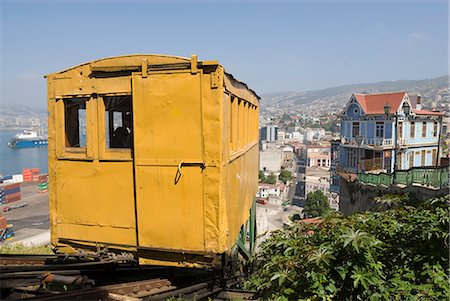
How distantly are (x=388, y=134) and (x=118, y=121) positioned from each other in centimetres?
2721

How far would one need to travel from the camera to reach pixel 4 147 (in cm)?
19012

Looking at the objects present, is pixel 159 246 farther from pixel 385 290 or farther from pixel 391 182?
pixel 391 182

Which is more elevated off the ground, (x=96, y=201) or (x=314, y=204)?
(x=96, y=201)

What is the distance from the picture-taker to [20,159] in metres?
154

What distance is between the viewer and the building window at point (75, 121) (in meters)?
5.23

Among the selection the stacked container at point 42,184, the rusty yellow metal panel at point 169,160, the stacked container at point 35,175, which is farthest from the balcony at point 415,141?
the stacked container at point 35,175

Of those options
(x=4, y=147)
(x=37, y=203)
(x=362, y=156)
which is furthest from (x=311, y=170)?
(x=4, y=147)

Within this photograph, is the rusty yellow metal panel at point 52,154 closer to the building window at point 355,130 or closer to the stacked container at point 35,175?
the building window at point 355,130

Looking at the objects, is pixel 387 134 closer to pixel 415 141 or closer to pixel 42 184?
pixel 415 141

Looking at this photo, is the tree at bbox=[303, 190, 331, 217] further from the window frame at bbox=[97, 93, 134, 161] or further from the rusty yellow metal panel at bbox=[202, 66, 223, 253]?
the window frame at bbox=[97, 93, 134, 161]

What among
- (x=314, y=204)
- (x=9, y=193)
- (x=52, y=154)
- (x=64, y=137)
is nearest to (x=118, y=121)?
(x=64, y=137)

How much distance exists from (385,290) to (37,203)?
101858 millimetres

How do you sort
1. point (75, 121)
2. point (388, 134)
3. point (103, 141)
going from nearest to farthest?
1. point (103, 141)
2. point (75, 121)
3. point (388, 134)

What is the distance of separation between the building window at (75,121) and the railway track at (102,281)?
174 centimetres
